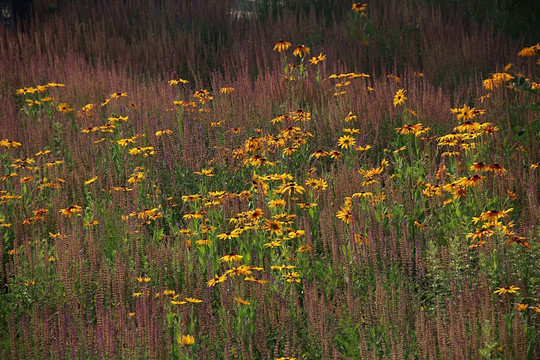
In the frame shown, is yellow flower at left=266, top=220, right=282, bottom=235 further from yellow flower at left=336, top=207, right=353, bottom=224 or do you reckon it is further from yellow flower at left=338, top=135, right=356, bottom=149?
yellow flower at left=338, top=135, right=356, bottom=149

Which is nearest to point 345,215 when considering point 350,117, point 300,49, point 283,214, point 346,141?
point 283,214

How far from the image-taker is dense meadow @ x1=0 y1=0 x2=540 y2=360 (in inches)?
123

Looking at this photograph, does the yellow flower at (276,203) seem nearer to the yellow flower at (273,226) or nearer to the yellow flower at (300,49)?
the yellow flower at (273,226)

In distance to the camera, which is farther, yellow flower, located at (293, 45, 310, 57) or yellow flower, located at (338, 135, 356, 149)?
yellow flower, located at (293, 45, 310, 57)

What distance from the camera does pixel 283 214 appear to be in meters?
4.01

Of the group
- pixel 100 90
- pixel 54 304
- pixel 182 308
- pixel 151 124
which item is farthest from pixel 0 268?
pixel 100 90

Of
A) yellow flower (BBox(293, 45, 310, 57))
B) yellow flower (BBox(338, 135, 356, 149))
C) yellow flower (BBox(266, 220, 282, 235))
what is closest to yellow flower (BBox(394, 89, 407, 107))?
yellow flower (BBox(338, 135, 356, 149))

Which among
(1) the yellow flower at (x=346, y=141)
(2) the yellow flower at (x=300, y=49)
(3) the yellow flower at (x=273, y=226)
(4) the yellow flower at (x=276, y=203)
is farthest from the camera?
(2) the yellow flower at (x=300, y=49)

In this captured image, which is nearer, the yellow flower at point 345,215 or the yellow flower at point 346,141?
the yellow flower at point 345,215

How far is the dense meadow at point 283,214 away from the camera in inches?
123

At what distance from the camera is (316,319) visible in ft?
10.2

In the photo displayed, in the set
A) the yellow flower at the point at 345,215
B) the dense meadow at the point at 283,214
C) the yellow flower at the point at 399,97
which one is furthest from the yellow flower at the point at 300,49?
the yellow flower at the point at 345,215

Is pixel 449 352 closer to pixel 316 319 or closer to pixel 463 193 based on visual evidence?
pixel 316 319

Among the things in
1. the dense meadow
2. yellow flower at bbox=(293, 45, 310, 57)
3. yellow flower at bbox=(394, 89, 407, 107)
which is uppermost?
yellow flower at bbox=(293, 45, 310, 57)
